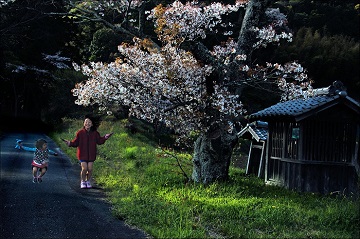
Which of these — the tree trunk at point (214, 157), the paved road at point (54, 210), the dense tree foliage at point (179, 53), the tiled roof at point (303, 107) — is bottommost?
the paved road at point (54, 210)

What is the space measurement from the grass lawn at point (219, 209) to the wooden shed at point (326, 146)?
2.80 feet

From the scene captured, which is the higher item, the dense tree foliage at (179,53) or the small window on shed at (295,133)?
the dense tree foliage at (179,53)

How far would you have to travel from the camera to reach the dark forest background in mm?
31906

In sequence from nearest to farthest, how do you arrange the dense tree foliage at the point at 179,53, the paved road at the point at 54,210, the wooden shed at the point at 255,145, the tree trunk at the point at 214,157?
the paved road at the point at 54,210, the dense tree foliage at the point at 179,53, the tree trunk at the point at 214,157, the wooden shed at the point at 255,145

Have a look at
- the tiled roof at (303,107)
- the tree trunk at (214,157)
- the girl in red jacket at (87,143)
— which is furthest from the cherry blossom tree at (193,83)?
the girl in red jacket at (87,143)

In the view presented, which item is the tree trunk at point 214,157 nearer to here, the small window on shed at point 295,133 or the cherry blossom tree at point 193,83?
the cherry blossom tree at point 193,83

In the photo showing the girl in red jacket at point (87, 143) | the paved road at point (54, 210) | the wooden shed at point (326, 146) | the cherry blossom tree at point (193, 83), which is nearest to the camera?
the paved road at point (54, 210)

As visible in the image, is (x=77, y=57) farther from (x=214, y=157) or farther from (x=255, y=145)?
(x=214, y=157)

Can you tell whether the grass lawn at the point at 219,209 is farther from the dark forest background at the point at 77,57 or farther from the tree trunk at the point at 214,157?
the dark forest background at the point at 77,57

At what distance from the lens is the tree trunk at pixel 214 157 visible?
1092 centimetres

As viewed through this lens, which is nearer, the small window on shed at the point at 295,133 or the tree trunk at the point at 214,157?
the tree trunk at the point at 214,157

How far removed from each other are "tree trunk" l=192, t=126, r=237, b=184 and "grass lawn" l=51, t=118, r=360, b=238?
0.39 metres

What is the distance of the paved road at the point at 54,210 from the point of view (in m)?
6.36

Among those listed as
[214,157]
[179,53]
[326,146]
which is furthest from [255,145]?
[179,53]
